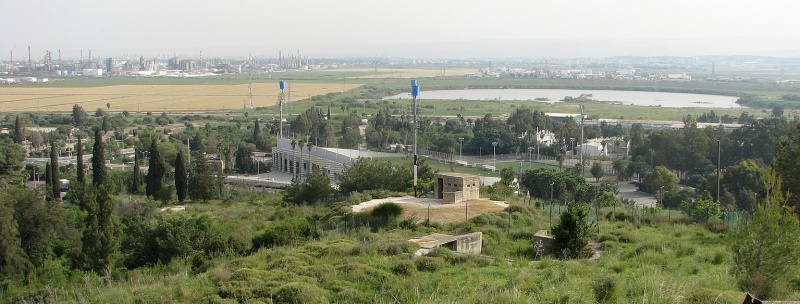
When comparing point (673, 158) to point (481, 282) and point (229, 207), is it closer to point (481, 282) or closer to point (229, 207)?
point (229, 207)

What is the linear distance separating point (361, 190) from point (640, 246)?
13.6 m

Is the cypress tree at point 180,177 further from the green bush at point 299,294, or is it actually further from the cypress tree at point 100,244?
the green bush at point 299,294

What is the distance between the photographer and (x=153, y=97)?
348 ft

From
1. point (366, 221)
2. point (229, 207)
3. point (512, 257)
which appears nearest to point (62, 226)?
point (229, 207)

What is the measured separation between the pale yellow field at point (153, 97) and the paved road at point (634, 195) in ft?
198

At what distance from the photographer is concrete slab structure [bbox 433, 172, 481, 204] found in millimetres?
21562

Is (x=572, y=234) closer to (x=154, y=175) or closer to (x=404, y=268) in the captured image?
(x=404, y=268)

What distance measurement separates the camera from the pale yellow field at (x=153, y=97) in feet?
296

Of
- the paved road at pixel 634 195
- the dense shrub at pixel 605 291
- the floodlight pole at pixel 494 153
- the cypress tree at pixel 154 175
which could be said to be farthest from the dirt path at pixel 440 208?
the floodlight pole at pixel 494 153

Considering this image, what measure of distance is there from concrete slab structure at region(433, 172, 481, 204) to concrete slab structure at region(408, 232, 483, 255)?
16.8 ft

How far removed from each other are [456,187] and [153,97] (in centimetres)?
9241

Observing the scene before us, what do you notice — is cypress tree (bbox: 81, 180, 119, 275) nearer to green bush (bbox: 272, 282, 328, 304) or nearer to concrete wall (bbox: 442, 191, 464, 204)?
concrete wall (bbox: 442, 191, 464, 204)

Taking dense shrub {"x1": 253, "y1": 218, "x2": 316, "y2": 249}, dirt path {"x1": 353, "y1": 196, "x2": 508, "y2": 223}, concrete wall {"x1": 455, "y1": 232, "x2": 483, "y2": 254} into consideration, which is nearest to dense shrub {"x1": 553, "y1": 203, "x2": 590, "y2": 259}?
concrete wall {"x1": 455, "y1": 232, "x2": 483, "y2": 254}

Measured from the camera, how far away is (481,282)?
1064 centimetres
